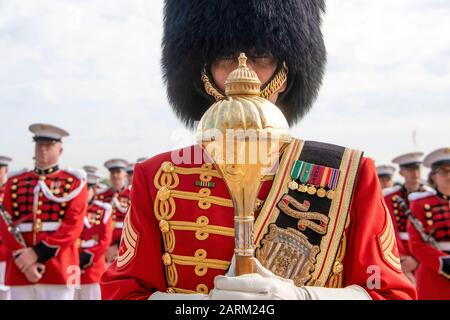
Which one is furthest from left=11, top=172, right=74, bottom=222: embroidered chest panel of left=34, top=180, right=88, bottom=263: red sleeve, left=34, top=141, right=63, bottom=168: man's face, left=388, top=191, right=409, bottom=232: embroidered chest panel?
left=388, top=191, right=409, bottom=232: embroidered chest panel

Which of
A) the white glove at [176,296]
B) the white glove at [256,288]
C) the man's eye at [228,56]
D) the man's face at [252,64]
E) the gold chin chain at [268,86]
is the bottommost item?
the white glove at [176,296]

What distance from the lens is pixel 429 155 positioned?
7164mm

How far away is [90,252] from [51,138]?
2224 millimetres

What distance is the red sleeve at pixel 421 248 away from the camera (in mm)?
6168

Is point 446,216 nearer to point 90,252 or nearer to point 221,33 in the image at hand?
point 221,33

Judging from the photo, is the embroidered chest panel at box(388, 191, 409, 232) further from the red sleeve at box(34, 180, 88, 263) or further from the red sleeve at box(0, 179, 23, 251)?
the red sleeve at box(0, 179, 23, 251)

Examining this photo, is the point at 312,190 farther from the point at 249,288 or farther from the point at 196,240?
the point at 249,288

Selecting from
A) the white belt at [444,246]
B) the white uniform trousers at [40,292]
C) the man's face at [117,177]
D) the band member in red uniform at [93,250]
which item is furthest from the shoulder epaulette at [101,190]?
the white belt at [444,246]

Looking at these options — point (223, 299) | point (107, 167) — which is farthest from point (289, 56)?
point (107, 167)

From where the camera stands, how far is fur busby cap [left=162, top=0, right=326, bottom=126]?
99.4 inches

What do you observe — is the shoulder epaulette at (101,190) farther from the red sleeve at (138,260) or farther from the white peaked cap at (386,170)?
the red sleeve at (138,260)

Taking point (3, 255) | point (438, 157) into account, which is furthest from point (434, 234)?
point (3, 255)

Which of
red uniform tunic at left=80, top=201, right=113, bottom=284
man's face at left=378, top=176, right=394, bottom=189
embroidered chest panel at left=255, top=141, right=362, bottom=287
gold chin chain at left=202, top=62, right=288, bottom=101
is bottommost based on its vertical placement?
red uniform tunic at left=80, top=201, right=113, bottom=284

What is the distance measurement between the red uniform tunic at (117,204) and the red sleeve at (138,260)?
8.45 meters
